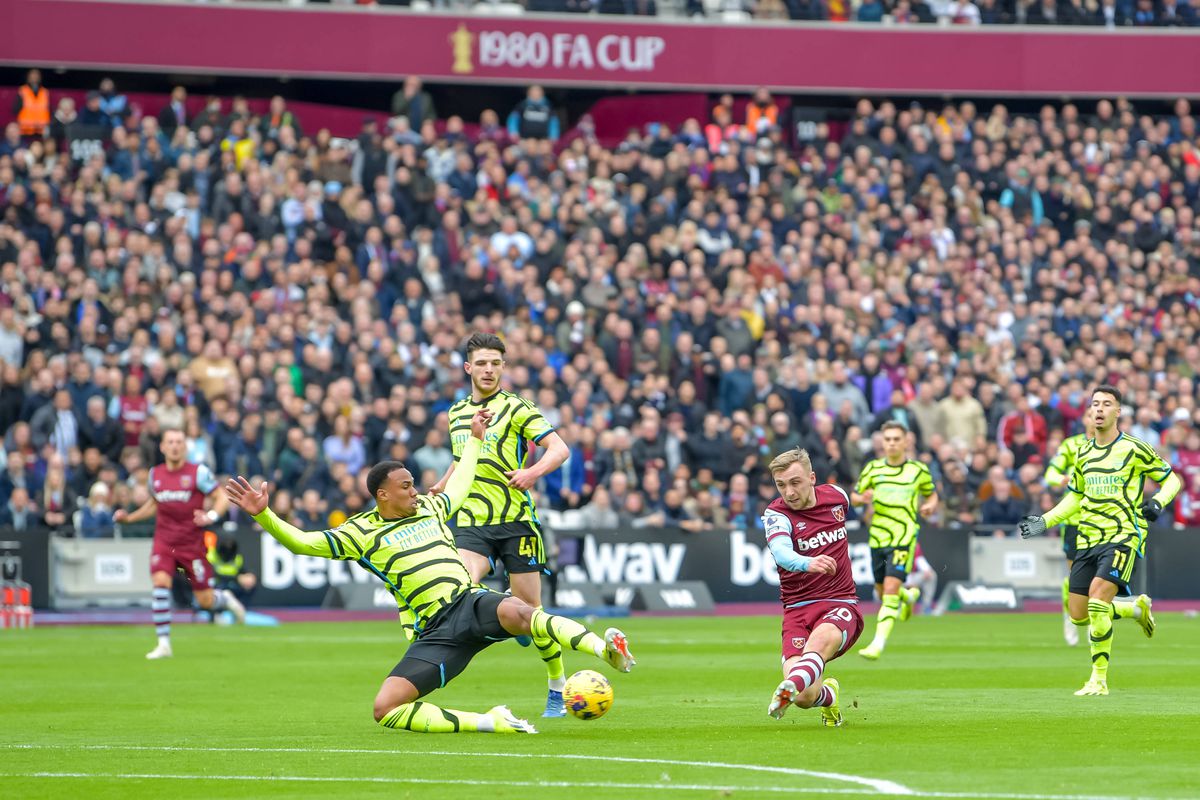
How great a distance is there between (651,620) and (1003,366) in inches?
343

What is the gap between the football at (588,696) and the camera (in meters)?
11.7

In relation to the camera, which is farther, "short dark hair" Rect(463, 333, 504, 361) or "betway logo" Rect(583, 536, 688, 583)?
"betway logo" Rect(583, 536, 688, 583)

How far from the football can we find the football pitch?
0.57ft

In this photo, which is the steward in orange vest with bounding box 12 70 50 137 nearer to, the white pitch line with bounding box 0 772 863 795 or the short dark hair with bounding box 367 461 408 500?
the short dark hair with bounding box 367 461 408 500

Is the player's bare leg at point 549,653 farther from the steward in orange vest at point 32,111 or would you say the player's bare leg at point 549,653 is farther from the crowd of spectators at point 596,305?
the steward in orange vest at point 32,111

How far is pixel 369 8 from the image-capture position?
36812 mm

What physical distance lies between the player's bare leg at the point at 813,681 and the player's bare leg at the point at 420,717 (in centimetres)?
167

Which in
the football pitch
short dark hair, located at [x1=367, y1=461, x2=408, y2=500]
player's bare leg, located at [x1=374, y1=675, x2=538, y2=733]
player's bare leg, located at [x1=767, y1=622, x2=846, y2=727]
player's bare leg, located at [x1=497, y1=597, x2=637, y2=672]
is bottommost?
the football pitch

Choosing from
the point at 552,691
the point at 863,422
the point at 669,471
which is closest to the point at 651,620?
the point at 669,471

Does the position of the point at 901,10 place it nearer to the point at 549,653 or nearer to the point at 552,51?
the point at 552,51

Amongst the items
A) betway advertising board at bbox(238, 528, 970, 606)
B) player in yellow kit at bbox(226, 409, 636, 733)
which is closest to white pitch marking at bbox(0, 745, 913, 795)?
player in yellow kit at bbox(226, 409, 636, 733)

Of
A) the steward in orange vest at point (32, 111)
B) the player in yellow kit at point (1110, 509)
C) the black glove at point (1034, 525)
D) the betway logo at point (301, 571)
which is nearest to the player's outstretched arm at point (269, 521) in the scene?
the black glove at point (1034, 525)

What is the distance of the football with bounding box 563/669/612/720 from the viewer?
11719mm

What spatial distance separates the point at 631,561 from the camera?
2881 centimetres
